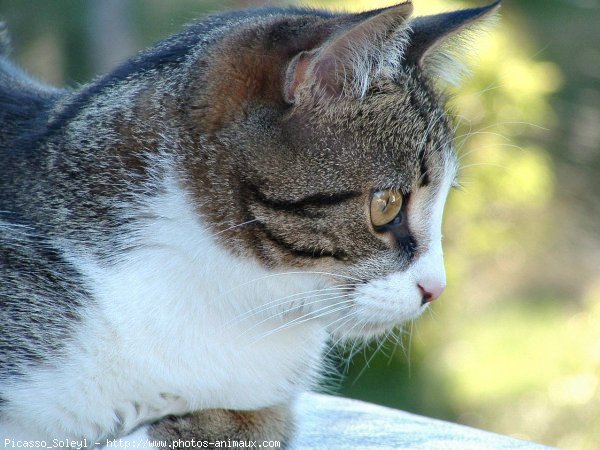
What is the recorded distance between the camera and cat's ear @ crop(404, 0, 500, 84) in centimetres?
192

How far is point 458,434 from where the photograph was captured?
246 cm

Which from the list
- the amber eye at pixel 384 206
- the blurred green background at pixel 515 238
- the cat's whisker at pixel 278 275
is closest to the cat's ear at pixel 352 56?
the amber eye at pixel 384 206

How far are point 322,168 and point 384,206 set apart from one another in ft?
0.51

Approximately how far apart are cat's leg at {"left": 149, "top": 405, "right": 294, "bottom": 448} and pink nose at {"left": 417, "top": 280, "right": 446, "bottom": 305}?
0.46 meters

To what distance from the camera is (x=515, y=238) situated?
186 inches

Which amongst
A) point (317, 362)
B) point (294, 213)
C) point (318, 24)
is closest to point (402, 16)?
point (318, 24)

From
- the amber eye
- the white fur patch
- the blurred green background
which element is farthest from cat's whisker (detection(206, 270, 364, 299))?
the blurred green background

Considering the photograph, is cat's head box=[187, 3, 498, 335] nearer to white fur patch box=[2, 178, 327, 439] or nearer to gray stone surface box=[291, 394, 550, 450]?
white fur patch box=[2, 178, 327, 439]

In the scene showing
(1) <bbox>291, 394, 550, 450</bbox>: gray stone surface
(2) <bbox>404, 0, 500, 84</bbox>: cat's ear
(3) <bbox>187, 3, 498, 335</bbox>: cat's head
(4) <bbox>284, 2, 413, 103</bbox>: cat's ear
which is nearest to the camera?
(4) <bbox>284, 2, 413, 103</bbox>: cat's ear

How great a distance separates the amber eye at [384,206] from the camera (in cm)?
183

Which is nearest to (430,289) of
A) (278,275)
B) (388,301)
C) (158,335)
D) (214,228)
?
(388,301)

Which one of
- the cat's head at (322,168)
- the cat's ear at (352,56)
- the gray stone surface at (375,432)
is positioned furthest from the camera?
the gray stone surface at (375,432)

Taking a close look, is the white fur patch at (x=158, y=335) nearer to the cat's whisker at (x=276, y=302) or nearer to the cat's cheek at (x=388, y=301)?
the cat's whisker at (x=276, y=302)

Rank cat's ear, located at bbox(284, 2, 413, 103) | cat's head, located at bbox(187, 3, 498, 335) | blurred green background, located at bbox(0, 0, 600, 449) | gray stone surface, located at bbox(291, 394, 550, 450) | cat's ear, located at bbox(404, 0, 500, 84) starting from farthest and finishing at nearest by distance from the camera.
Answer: blurred green background, located at bbox(0, 0, 600, 449) < gray stone surface, located at bbox(291, 394, 550, 450) < cat's ear, located at bbox(404, 0, 500, 84) < cat's head, located at bbox(187, 3, 498, 335) < cat's ear, located at bbox(284, 2, 413, 103)
